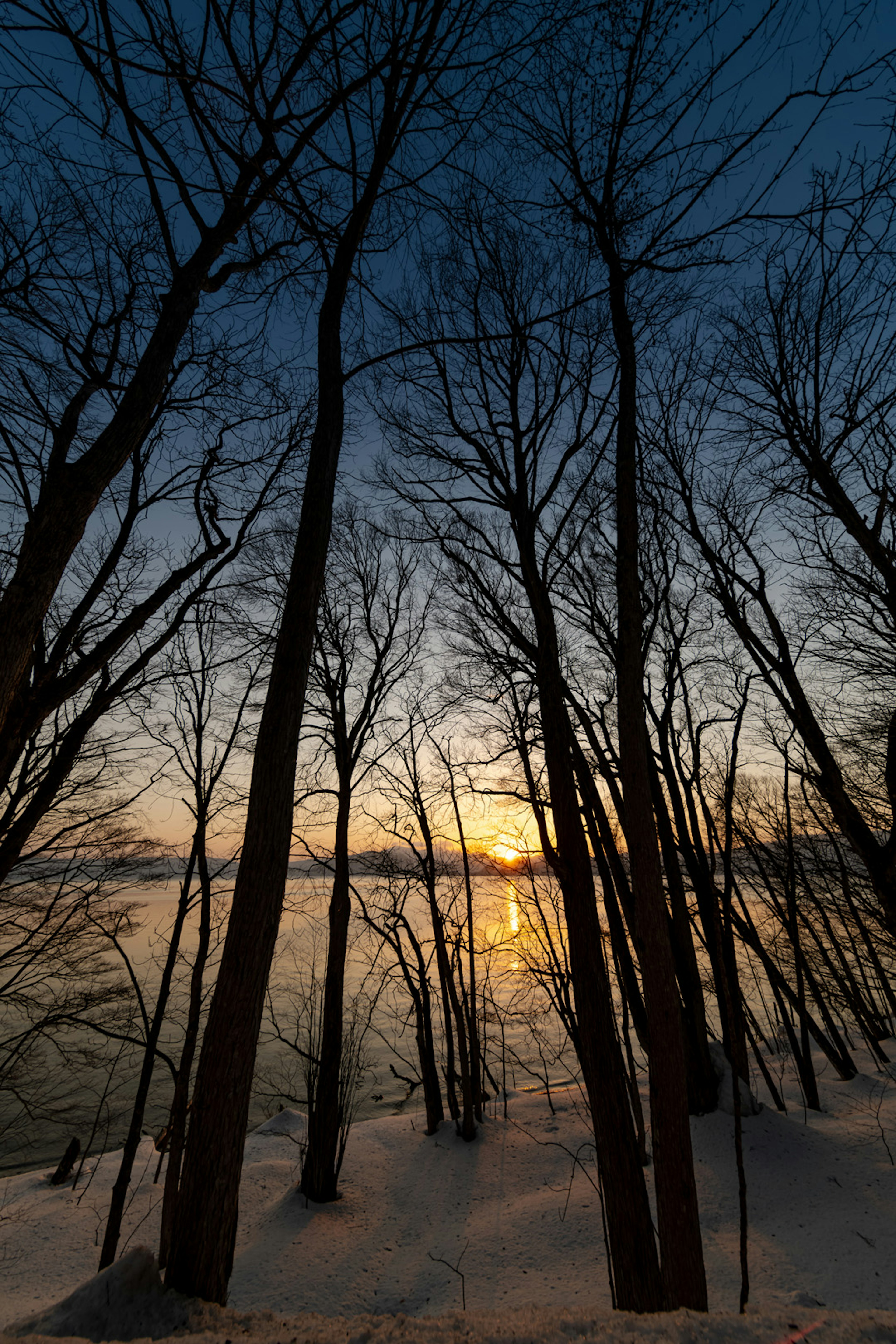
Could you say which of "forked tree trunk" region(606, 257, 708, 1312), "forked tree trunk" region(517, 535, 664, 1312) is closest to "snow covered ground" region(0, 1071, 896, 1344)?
"forked tree trunk" region(517, 535, 664, 1312)

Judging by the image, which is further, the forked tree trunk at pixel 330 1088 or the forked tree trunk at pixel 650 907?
the forked tree trunk at pixel 330 1088

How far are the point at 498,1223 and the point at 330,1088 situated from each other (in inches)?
127

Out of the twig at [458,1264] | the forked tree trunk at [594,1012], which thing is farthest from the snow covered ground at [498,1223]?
the forked tree trunk at [594,1012]

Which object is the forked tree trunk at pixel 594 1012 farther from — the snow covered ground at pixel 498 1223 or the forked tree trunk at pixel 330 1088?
the forked tree trunk at pixel 330 1088

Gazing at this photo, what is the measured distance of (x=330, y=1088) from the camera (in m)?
9.24

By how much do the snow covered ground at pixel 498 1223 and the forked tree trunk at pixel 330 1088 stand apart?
0.97 ft

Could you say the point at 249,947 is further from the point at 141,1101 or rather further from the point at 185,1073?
the point at 141,1101

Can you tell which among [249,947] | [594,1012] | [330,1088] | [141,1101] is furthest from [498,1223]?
[249,947]

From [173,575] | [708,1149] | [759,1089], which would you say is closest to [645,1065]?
[759,1089]

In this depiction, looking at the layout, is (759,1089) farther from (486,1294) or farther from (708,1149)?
(486,1294)

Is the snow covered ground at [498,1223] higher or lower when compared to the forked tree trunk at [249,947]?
lower

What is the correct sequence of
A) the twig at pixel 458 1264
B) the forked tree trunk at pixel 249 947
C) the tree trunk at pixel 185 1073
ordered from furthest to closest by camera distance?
1. the tree trunk at pixel 185 1073
2. the twig at pixel 458 1264
3. the forked tree trunk at pixel 249 947

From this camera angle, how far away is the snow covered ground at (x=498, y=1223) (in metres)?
5.82

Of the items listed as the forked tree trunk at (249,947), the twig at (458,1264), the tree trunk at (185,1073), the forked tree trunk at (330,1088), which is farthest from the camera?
the forked tree trunk at (330,1088)
